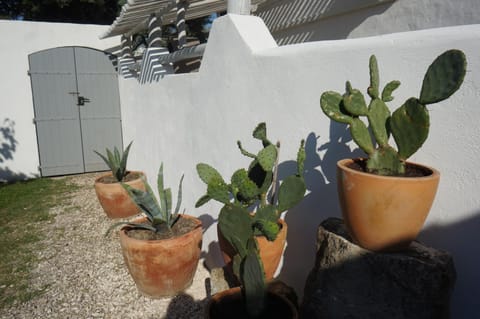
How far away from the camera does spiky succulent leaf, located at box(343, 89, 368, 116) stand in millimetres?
1312

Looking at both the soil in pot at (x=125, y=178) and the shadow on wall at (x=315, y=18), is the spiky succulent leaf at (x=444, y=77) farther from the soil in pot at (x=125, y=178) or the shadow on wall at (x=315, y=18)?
the soil in pot at (x=125, y=178)

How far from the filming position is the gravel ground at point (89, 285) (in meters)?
2.28

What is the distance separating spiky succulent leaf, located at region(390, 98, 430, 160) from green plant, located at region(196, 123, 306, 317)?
481mm

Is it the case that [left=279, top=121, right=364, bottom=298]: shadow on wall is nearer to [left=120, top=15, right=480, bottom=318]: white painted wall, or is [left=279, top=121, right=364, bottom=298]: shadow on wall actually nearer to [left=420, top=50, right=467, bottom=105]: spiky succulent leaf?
[left=120, top=15, right=480, bottom=318]: white painted wall

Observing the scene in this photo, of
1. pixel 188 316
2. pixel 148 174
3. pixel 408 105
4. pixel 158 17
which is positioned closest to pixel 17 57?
pixel 158 17

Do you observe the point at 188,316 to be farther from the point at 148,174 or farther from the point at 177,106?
the point at 148,174

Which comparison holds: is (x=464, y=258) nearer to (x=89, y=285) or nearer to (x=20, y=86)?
(x=89, y=285)

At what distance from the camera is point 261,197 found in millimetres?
1897

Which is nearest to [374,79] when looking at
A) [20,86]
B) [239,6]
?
[239,6]

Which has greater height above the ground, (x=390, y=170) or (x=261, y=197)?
(x=390, y=170)

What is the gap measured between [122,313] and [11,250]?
1.63m

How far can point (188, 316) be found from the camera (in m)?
2.23

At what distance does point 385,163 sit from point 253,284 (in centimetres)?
77

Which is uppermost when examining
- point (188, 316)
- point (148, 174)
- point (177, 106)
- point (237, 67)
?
point (237, 67)
